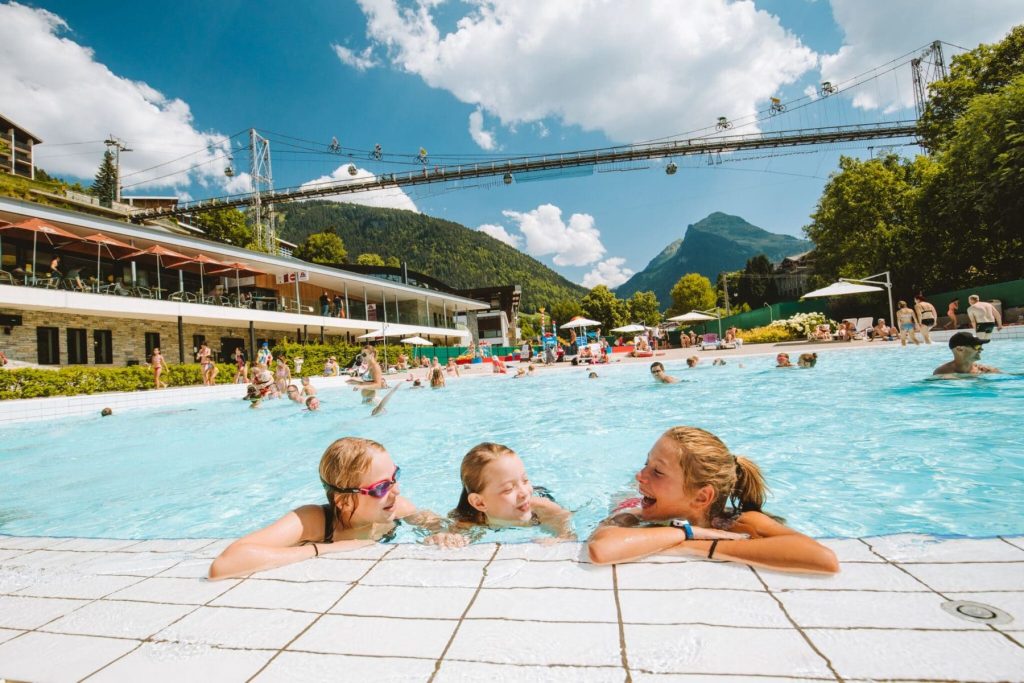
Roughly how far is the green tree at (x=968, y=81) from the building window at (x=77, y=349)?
4035 centimetres

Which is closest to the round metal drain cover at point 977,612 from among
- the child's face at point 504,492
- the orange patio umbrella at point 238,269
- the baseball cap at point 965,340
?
the child's face at point 504,492

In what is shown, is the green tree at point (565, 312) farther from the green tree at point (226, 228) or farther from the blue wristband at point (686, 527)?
the blue wristband at point (686, 527)

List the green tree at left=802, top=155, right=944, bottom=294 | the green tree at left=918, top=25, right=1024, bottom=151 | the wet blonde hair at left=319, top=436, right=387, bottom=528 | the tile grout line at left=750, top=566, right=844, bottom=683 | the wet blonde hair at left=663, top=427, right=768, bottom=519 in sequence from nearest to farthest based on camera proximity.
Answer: the tile grout line at left=750, top=566, right=844, bottom=683 < the wet blonde hair at left=663, top=427, right=768, bottom=519 < the wet blonde hair at left=319, top=436, right=387, bottom=528 < the green tree at left=918, top=25, right=1024, bottom=151 < the green tree at left=802, top=155, right=944, bottom=294

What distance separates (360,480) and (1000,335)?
19659mm

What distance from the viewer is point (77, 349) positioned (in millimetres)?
18141

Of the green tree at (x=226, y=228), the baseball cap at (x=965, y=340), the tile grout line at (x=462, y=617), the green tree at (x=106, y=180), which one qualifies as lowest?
the tile grout line at (x=462, y=617)

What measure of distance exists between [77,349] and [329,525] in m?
22.4

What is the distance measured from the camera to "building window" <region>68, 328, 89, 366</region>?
1791 centimetres

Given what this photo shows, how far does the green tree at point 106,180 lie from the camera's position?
61.0 meters

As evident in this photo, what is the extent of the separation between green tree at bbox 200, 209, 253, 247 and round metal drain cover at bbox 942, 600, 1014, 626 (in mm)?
55202

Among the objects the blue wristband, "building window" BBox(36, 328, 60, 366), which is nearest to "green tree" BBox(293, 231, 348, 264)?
"building window" BBox(36, 328, 60, 366)

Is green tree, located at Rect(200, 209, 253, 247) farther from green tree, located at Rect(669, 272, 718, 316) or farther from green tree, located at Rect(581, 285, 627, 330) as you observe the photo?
green tree, located at Rect(669, 272, 718, 316)

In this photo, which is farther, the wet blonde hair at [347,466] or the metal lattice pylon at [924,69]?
the metal lattice pylon at [924,69]

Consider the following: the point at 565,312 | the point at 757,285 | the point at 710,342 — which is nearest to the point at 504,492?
the point at 710,342
